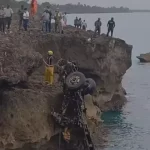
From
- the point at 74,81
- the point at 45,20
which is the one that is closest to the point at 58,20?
the point at 45,20

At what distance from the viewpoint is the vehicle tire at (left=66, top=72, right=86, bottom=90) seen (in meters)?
24.5

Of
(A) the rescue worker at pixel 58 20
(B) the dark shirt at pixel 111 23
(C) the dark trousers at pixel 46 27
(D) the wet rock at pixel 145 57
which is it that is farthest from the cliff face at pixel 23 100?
(D) the wet rock at pixel 145 57

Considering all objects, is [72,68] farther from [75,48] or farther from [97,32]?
[97,32]

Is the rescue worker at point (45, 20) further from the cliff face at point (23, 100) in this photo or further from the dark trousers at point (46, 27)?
the cliff face at point (23, 100)

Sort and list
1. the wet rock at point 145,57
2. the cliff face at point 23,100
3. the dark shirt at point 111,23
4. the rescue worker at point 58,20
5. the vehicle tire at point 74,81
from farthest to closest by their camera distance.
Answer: the wet rock at point 145,57
the dark shirt at point 111,23
the rescue worker at point 58,20
the vehicle tire at point 74,81
the cliff face at point 23,100

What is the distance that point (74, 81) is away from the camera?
24.8m

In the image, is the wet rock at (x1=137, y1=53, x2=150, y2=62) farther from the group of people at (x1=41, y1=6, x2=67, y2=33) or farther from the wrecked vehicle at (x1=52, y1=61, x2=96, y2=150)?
the wrecked vehicle at (x1=52, y1=61, x2=96, y2=150)

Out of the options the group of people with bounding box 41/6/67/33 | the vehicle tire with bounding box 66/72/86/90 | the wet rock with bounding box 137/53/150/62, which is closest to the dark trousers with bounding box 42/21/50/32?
the group of people with bounding box 41/6/67/33

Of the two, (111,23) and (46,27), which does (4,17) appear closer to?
(46,27)

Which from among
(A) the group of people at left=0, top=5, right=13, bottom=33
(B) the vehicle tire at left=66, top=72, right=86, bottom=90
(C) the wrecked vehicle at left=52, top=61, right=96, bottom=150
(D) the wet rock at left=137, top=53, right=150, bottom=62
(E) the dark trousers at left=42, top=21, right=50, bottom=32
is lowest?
(D) the wet rock at left=137, top=53, right=150, bottom=62

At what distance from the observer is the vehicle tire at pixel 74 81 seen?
24517 mm

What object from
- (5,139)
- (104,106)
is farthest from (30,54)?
(104,106)

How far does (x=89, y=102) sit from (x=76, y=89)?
426 inches

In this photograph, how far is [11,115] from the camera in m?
22.6
